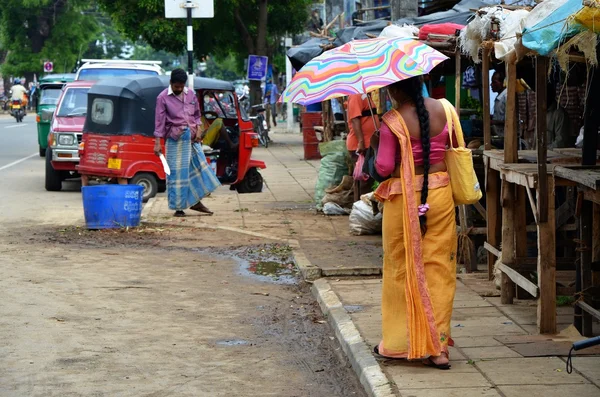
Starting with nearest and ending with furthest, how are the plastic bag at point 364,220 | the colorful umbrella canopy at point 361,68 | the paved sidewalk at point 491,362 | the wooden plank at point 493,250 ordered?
the paved sidewalk at point 491,362 < the colorful umbrella canopy at point 361,68 < the wooden plank at point 493,250 < the plastic bag at point 364,220

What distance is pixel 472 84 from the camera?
15266 millimetres

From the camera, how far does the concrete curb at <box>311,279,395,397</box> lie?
5.64 m

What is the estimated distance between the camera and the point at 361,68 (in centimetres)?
679

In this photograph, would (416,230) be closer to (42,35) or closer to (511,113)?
(511,113)

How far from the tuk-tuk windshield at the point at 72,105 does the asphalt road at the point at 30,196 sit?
1.33 meters

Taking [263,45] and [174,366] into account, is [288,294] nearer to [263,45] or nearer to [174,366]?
[174,366]

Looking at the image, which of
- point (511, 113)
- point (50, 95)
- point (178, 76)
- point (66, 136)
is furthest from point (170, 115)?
point (50, 95)

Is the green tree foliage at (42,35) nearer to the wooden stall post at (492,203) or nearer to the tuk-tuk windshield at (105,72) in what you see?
the tuk-tuk windshield at (105,72)

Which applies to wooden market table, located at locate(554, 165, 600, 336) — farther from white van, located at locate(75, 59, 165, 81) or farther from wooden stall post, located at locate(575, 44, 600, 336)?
white van, located at locate(75, 59, 165, 81)


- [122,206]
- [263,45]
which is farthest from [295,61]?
[263,45]

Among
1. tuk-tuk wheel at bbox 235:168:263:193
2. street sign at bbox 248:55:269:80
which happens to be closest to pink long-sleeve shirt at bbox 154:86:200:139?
tuk-tuk wheel at bbox 235:168:263:193

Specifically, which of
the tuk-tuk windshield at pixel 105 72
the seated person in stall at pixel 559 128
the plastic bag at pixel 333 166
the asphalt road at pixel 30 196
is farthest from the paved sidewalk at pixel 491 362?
the tuk-tuk windshield at pixel 105 72

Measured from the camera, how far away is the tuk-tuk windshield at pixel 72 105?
59.0ft

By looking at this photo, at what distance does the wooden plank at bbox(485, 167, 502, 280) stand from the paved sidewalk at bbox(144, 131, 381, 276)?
1293mm
